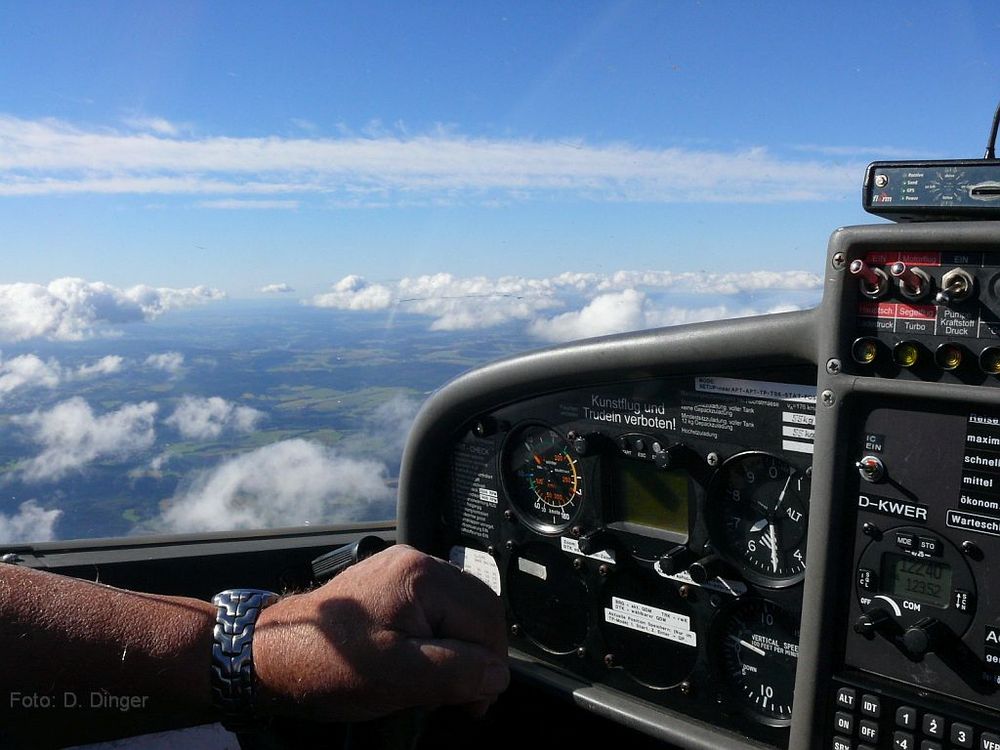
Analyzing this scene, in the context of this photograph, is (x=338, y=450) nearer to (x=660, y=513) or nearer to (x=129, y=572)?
(x=129, y=572)

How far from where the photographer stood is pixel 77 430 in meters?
3.04

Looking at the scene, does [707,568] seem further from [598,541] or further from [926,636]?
[926,636]

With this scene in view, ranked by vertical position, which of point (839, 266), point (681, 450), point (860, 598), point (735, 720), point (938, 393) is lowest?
point (735, 720)

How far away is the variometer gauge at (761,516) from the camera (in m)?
1.88

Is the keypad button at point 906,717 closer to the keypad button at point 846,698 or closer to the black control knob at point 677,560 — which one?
the keypad button at point 846,698

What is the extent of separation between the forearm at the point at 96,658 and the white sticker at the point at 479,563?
129 centimetres

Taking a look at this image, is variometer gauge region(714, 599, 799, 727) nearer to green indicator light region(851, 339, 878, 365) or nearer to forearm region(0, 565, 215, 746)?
green indicator light region(851, 339, 878, 365)

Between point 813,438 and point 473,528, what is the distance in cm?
123

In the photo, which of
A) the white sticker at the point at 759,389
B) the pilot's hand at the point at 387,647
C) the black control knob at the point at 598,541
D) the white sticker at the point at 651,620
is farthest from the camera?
the black control knob at the point at 598,541

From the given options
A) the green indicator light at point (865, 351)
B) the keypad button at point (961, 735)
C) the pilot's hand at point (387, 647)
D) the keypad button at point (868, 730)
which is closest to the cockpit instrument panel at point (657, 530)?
the green indicator light at point (865, 351)

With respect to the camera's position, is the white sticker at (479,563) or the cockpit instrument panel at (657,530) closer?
the cockpit instrument panel at (657,530)

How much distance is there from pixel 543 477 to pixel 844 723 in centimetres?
104

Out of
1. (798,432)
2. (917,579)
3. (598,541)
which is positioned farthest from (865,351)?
(598,541)

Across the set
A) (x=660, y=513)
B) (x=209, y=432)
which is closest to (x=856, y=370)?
(x=660, y=513)
